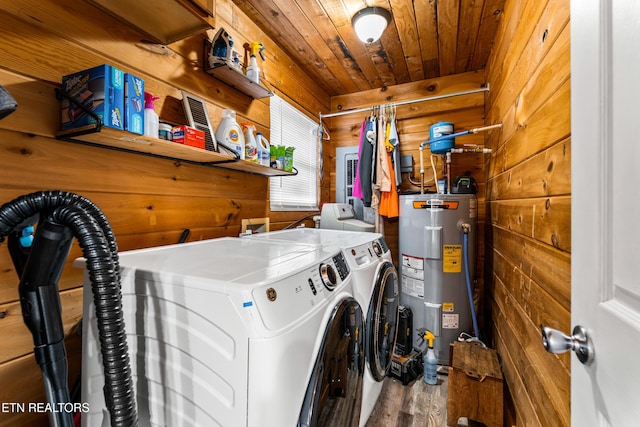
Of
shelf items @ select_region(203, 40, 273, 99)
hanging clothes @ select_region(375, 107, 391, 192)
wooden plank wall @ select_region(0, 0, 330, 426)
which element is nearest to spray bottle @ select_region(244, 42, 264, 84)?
shelf items @ select_region(203, 40, 273, 99)

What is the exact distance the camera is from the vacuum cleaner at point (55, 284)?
580 mm

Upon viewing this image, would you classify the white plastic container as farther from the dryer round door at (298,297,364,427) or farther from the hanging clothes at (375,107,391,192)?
the hanging clothes at (375,107,391,192)

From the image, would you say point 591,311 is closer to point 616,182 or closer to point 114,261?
point 616,182

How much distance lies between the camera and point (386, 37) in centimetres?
216

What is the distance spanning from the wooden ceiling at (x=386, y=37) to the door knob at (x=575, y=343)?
1967 millimetres

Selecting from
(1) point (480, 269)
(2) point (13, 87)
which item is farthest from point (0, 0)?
(1) point (480, 269)

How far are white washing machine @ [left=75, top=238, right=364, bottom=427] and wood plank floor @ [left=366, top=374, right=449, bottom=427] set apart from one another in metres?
0.81

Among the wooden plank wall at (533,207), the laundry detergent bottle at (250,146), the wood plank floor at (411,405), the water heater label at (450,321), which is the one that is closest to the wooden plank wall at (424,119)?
the water heater label at (450,321)

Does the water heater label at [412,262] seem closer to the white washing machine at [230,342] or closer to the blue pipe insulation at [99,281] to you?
the white washing machine at [230,342]

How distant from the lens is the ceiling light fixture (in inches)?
71.4

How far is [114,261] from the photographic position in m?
0.63

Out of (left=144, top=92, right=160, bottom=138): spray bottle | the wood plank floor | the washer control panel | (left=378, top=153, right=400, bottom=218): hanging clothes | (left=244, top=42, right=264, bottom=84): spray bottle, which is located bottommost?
the wood plank floor

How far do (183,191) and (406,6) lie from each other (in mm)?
1786

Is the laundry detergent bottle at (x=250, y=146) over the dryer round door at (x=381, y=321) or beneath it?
over
